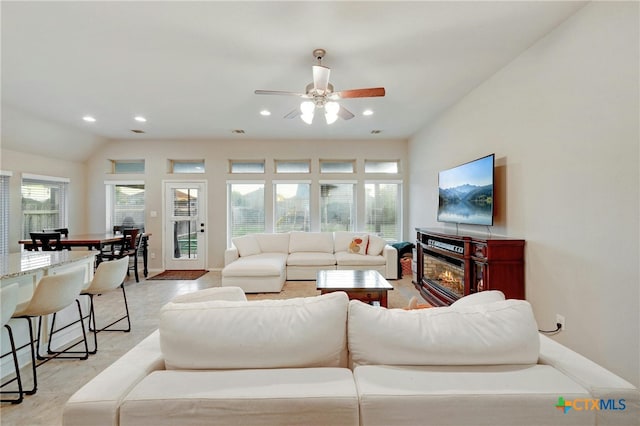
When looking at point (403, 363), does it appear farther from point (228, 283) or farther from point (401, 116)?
point (401, 116)

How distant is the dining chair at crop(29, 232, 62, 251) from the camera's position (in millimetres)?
4035

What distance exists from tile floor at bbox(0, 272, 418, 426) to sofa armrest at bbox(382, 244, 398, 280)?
0.39m

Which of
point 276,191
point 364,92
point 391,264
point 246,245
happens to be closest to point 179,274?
point 246,245

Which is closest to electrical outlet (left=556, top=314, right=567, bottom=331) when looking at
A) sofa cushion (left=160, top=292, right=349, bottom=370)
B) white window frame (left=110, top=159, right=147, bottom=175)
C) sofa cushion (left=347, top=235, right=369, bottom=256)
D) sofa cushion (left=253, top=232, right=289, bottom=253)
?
sofa cushion (left=160, top=292, right=349, bottom=370)

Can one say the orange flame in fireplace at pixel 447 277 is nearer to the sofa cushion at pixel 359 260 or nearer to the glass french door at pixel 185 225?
the sofa cushion at pixel 359 260

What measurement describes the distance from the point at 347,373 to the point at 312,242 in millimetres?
4204

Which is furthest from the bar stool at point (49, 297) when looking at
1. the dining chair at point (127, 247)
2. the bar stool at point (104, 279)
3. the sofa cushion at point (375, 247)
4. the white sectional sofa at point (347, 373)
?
the sofa cushion at point (375, 247)

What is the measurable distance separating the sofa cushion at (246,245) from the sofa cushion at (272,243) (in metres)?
0.15

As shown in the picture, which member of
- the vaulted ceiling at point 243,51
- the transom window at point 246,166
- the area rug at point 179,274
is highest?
the vaulted ceiling at point 243,51

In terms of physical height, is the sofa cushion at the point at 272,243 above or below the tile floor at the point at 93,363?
above

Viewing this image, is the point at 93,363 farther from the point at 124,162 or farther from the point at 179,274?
the point at 124,162

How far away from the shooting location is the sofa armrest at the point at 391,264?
469cm

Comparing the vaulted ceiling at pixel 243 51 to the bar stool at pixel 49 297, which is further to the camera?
the vaulted ceiling at pixel 243 51

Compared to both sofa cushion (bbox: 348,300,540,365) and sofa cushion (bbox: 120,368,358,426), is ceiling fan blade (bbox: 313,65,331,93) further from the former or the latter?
sofa cushion (bbox: 120,368,358,426)
